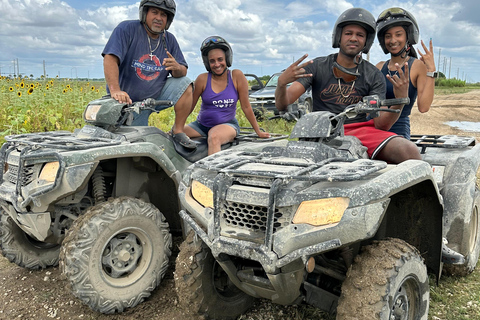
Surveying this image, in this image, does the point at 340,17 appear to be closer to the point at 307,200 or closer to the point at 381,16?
the point at 381,16

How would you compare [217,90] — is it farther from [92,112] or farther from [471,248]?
[471,248]

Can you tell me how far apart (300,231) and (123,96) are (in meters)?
2.41

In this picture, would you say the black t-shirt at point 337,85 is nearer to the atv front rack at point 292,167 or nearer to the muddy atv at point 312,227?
the muddy atv at point 312,227

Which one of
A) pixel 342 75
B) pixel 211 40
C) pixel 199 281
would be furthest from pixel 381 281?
pixel 211 40

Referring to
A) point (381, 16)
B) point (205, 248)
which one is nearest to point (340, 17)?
point (381, 16)

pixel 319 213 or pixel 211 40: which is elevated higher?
pixel 211 40

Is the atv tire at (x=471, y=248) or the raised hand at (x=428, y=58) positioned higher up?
the raised hand at (x=428, y=58)

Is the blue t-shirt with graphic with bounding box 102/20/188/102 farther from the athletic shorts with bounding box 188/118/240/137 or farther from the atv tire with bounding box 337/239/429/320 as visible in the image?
the atv tire with bounding box 337/239/429/320

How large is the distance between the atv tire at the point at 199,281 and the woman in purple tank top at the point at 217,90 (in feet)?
6.22

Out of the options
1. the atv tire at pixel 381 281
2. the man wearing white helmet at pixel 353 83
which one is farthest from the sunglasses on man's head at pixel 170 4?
the atv tire at pixel 381 281

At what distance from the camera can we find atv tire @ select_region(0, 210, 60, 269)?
13.3 ft

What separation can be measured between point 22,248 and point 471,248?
4161 millimetres

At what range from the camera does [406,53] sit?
4422 mm

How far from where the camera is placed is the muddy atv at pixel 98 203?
10.6 feet
